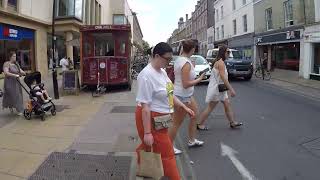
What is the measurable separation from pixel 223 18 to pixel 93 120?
3871cm

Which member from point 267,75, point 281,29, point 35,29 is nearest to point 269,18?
point 281,29

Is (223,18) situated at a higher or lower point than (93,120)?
higher

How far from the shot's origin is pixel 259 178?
5.48m

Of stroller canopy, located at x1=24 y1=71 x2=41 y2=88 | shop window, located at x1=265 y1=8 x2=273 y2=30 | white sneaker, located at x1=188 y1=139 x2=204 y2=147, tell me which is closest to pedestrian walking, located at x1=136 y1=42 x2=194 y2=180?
white sneaker, located at x1=188 y1=139 x2=204 y2=147

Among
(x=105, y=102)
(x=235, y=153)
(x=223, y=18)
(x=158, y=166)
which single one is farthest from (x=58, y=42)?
(x=158, y=166)

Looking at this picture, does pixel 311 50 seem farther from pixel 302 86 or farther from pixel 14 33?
pixel 14 33

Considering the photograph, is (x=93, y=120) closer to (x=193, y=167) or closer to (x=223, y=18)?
(x=193, y=167)

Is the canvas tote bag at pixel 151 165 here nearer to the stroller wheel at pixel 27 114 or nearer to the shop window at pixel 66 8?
the stroller wheel at pixel 27 114

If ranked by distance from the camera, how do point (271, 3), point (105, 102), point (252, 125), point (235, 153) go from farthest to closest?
point (271, 3) → point (105, 102) → point (252, 125) → point (235, 153)

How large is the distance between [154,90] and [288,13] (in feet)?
79.3

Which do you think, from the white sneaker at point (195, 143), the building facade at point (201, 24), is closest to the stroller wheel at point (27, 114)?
the white sneaker at point (195, 143)

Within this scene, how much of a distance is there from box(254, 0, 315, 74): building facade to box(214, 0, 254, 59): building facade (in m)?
1.91

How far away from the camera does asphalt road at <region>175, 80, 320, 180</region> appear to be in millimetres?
5754

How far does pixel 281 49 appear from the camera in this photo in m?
28.4
